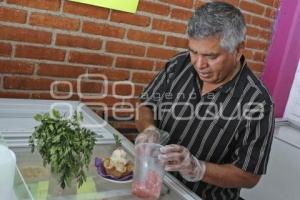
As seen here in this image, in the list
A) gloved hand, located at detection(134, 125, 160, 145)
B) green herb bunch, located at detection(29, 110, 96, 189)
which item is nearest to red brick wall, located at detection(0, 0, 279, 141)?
gloved hand, located at detection(134, 125, 160, 145)

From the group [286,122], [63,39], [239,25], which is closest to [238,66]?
[239,25]

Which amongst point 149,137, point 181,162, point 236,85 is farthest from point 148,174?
point 236,85

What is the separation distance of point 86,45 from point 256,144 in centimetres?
82

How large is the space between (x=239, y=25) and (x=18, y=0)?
821 millimetres

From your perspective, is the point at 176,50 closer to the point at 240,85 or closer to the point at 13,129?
the point at 240,85

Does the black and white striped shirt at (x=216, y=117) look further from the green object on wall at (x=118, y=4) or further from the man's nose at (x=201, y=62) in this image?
the green object on wall at (x=118, y=4)

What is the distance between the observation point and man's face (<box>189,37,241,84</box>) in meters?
1.21

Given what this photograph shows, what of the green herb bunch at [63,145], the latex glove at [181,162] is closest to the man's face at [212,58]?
the latex glove at [181,162]

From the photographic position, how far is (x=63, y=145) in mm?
891

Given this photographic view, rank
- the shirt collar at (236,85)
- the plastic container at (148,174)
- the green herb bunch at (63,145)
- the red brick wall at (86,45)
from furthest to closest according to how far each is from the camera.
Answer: the red brick wall at (86,45), the shirt collar at (236,85), the plastic container at (148,174), the green herb bunch at (63,145)

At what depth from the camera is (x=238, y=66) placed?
4.58 ft

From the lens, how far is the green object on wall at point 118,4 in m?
1.59

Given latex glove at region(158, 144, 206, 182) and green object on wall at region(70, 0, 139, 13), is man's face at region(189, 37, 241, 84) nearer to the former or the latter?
latex glove at region(158, 144, 206, 182)

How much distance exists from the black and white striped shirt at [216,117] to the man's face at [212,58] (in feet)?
0.30
